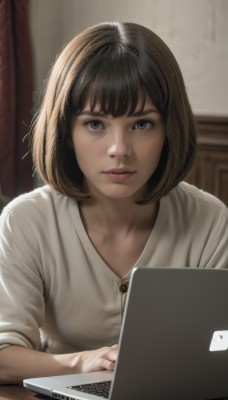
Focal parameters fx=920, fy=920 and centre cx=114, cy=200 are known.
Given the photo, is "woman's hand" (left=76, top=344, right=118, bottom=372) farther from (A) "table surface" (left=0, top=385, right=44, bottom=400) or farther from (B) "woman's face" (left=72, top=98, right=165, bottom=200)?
(B) "woman's face" (left=72, top=98, right=165, bottom=200)

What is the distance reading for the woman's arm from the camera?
5.10ft

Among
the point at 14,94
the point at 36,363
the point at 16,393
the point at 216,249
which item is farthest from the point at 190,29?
the point at 16,393

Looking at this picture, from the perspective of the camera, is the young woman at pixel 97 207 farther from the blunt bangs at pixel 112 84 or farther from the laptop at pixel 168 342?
the laptop at pixel 168 342

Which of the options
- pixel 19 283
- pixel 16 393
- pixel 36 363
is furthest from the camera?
pixel 19 283

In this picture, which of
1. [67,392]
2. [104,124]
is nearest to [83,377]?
[67,392]

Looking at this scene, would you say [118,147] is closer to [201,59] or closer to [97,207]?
[97,207]

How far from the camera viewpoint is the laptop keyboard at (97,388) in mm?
1374

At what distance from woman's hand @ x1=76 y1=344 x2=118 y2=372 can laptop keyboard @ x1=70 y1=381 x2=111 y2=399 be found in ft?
0.20

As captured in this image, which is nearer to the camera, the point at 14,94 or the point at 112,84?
the point at 112,84

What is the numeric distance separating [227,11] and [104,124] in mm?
1738

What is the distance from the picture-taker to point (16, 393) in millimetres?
1492

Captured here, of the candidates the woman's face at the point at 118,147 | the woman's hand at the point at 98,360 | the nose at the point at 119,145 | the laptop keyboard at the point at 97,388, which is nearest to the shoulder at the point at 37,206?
the woman's face at the point at 118,147

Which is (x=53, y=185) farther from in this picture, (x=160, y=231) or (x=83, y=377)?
(x=83, y=377)

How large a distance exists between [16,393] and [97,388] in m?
0.16
